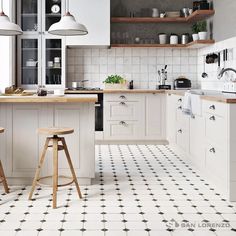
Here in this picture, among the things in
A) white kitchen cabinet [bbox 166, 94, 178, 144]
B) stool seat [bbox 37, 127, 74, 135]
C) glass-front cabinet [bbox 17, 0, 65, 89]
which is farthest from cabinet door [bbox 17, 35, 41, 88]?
stool seat [bbox 37, 127, 74, 135]

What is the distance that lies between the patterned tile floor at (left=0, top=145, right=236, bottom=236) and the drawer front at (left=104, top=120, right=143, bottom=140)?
6.14ft

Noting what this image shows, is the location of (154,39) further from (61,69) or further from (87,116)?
(87,116)

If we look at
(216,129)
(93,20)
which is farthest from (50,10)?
(216,129)

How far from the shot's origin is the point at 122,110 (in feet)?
21.2

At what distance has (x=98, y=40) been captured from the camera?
6473mm

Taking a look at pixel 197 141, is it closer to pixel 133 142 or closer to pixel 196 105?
pixel 196 105

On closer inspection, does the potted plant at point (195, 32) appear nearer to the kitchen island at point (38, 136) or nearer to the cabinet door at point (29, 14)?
the cabinet door at point (29, 14)

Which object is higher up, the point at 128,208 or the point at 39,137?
the point at 39,137

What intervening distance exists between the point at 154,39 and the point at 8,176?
12.9 feet

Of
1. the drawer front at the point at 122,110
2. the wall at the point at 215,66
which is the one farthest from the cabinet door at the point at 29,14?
the wall at the point at 215,66

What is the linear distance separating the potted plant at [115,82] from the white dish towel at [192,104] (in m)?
1.94

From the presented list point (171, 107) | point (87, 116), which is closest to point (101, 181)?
point (87, 116)

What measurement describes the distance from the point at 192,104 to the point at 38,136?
1.76 metres

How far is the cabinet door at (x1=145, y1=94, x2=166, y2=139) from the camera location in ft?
21.1
